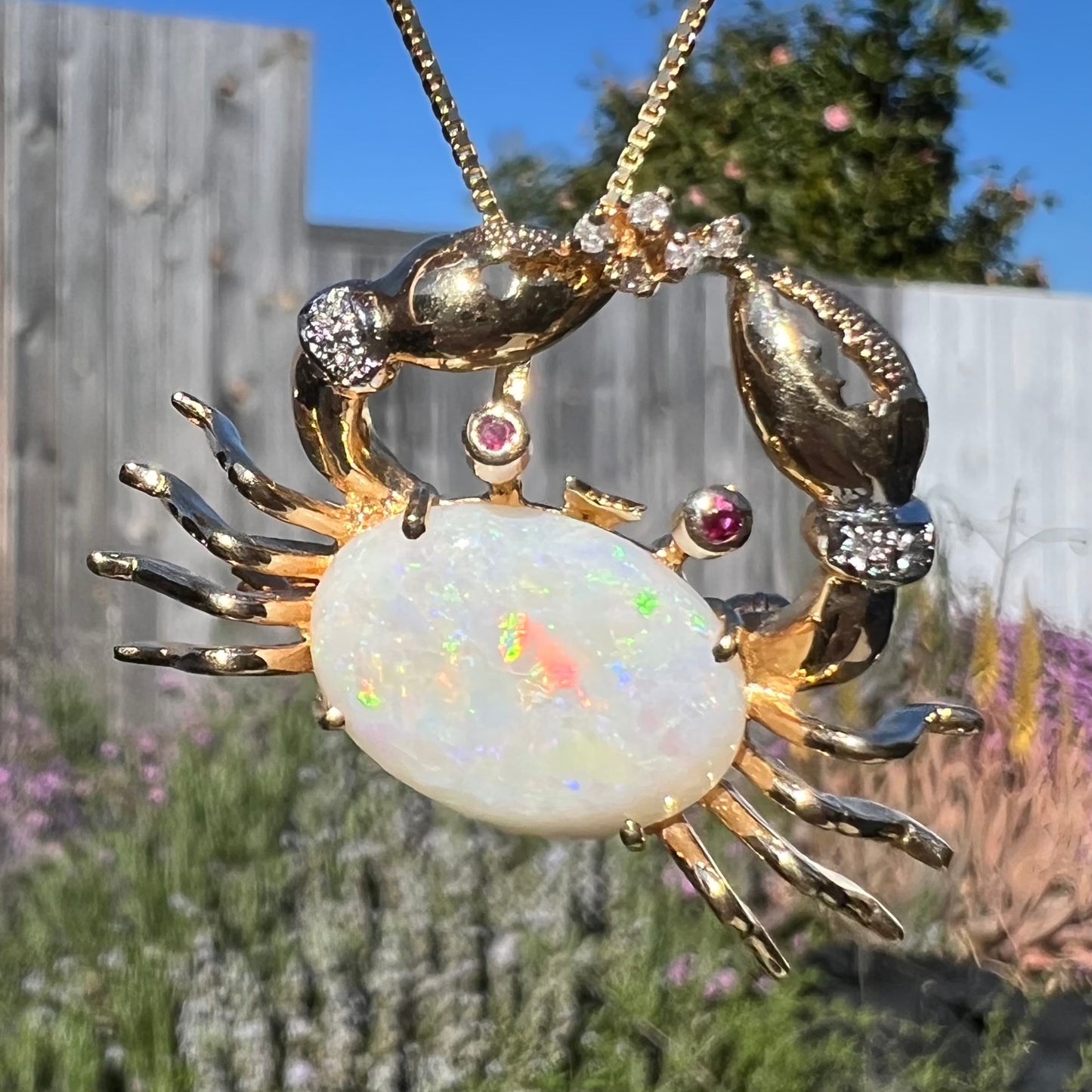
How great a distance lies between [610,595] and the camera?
568 mm

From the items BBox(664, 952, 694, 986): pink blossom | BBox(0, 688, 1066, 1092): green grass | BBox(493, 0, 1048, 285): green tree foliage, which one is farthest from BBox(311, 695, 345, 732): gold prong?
BBox(493, 0, 1048, 285): green tree foliage

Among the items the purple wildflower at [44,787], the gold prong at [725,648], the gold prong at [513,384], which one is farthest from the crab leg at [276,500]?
the purple wildflower at [44,787]

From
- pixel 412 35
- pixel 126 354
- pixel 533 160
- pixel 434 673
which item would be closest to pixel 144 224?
pixel 126 354

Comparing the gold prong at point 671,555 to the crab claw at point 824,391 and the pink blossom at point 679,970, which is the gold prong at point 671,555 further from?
the pink blossom at point 679,970

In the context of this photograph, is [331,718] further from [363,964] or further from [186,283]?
[186,283]

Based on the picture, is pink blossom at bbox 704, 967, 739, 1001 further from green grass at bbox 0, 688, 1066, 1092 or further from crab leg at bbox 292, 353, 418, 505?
crab leg at bbox 292, 353, 418, 505

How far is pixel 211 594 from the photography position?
2.15ft

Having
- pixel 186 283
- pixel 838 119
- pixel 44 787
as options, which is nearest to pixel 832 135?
pixel 838 119

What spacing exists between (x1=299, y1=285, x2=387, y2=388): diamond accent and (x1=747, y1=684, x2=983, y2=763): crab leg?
26 centimetres

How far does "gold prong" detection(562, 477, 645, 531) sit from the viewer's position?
59 cm

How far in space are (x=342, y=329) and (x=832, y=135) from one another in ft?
7.21

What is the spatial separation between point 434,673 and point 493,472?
0.11 m

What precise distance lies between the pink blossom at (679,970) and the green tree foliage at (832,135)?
1.77m

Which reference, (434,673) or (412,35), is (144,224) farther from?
(434,673)
